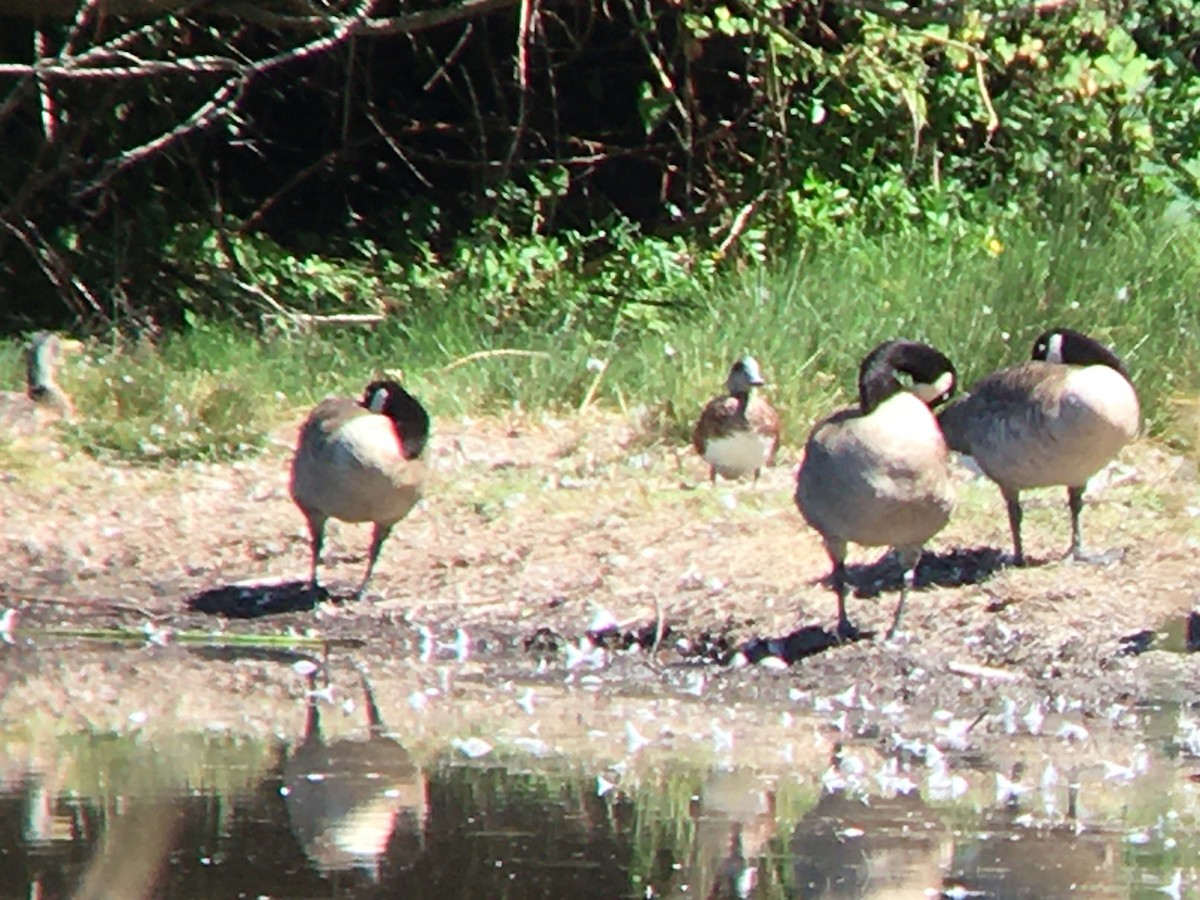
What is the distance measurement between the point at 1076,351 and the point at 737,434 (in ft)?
5.59

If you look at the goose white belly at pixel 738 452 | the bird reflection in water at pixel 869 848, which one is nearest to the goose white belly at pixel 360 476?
the goose white belly at pixel 738 452

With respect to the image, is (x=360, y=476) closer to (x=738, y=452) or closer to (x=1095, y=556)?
(x=738, y=452)

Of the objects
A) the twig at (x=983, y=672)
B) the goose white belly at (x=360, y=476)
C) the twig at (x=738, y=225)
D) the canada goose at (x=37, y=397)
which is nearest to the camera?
the twig at (x=983, y=672)

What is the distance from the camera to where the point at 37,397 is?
11.5 metres

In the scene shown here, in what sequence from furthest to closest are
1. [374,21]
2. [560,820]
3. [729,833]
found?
1. [374,21]
2. [560,820]
3. [729,833]

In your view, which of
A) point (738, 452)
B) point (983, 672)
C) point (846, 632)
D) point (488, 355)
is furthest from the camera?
point (488, 355)

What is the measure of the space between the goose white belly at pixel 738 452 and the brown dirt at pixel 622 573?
0.37 ft

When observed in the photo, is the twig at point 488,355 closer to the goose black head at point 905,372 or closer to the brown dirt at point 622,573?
the brown dirt at point 622,573

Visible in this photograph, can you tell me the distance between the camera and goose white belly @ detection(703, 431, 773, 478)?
33.1ft

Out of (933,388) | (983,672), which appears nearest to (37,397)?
(933,388)

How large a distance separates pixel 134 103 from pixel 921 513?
807cm

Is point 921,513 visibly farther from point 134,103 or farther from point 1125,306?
point 134,103

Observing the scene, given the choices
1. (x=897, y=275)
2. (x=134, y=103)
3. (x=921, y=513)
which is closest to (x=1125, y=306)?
(x=897, y=275)

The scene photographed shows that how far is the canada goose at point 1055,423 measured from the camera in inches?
339
